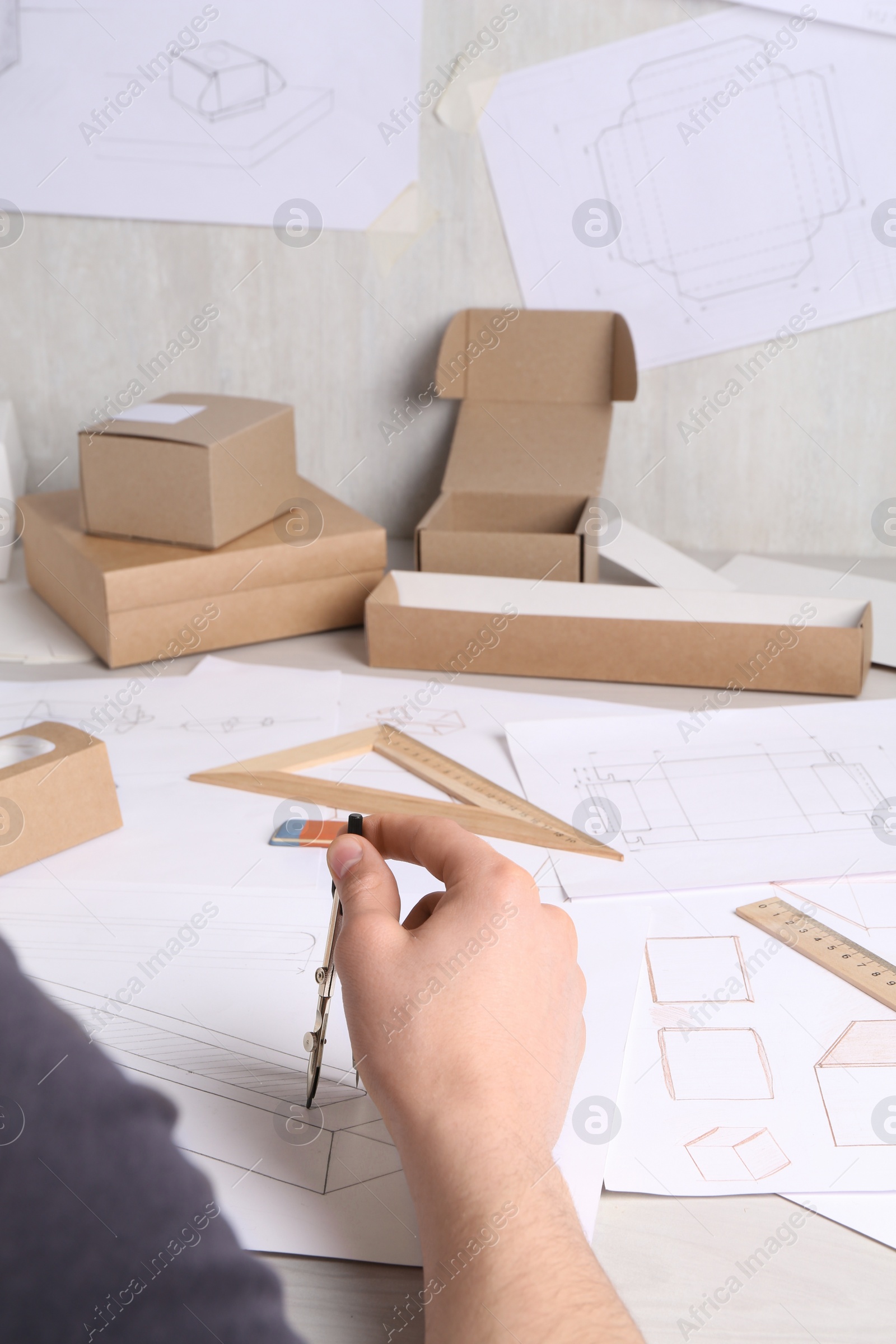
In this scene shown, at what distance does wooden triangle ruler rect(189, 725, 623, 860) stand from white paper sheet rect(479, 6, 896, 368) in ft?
2.59

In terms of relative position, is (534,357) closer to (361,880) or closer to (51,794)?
(51,794)

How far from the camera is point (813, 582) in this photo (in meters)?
1.36

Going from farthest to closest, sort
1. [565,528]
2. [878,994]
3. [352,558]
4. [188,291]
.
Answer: [188,291], [565,528], [352,558], [878,994]

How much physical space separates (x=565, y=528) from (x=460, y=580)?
210mm

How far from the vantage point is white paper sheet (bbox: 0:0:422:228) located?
1388 millimetres

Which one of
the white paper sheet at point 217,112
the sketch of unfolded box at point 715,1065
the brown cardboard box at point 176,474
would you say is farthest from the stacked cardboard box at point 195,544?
the sketch of unfolded box at point 715,1065

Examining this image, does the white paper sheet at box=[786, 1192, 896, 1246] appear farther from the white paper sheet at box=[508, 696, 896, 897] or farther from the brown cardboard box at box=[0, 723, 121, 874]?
the brown cardboard box at box=[0, 723, 121, 874]

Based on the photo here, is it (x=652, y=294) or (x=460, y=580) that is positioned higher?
(x=652, y=294)

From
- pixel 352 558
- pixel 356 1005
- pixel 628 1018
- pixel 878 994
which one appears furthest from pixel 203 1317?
pixel 352 558

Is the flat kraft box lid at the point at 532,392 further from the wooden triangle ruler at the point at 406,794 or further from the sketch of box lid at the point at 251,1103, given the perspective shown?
the sketch of box lid at the point at 251,1103

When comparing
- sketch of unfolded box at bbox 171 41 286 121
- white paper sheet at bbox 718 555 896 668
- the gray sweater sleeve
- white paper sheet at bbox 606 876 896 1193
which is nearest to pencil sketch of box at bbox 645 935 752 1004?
white paper sheet at bbox 606 876 896 1193

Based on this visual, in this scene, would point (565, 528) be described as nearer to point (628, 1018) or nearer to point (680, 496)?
point (680, 496)

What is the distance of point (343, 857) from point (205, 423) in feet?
2.52

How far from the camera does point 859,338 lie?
4.61 feet
